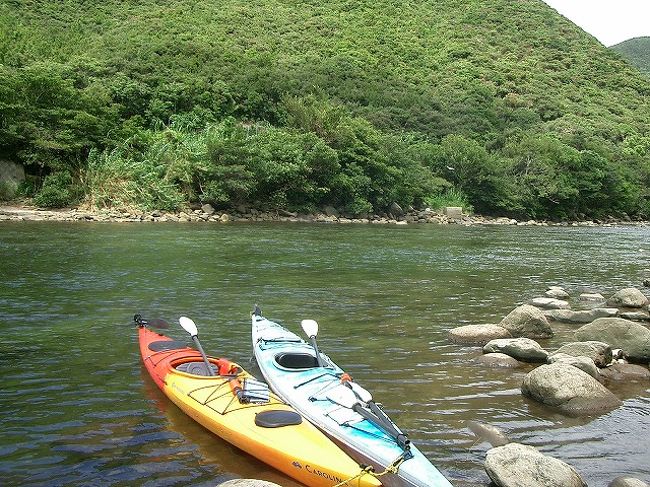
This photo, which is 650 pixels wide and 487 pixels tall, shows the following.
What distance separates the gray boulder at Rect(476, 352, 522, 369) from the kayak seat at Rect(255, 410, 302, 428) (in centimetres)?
355

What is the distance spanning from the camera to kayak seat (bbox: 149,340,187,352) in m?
6.86

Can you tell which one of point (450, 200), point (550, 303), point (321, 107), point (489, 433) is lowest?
point (450, 200)

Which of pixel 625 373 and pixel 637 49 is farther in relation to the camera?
pixel 637 49

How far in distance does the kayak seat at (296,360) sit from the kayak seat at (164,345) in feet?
4.94

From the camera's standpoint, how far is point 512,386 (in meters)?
6.65

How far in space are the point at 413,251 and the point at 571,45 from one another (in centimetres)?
7445

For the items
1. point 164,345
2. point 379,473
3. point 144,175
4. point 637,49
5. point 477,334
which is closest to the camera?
point 379,473

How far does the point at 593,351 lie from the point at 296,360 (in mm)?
3857

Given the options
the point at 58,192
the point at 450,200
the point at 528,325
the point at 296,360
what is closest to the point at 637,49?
the point at 450,200

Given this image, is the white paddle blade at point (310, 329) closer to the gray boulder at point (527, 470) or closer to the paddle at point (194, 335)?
the paddle at point (194, 335)

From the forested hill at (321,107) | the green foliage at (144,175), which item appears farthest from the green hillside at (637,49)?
the green foliage at (144,175)

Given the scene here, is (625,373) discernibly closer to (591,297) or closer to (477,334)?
(477,334)

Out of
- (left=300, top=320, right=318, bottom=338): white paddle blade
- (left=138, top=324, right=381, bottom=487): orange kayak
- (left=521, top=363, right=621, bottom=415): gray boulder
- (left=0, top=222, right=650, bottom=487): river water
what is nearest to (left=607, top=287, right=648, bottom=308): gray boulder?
(left=0, top=222, right=650, bottom=487): river water

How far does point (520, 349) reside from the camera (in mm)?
7547
